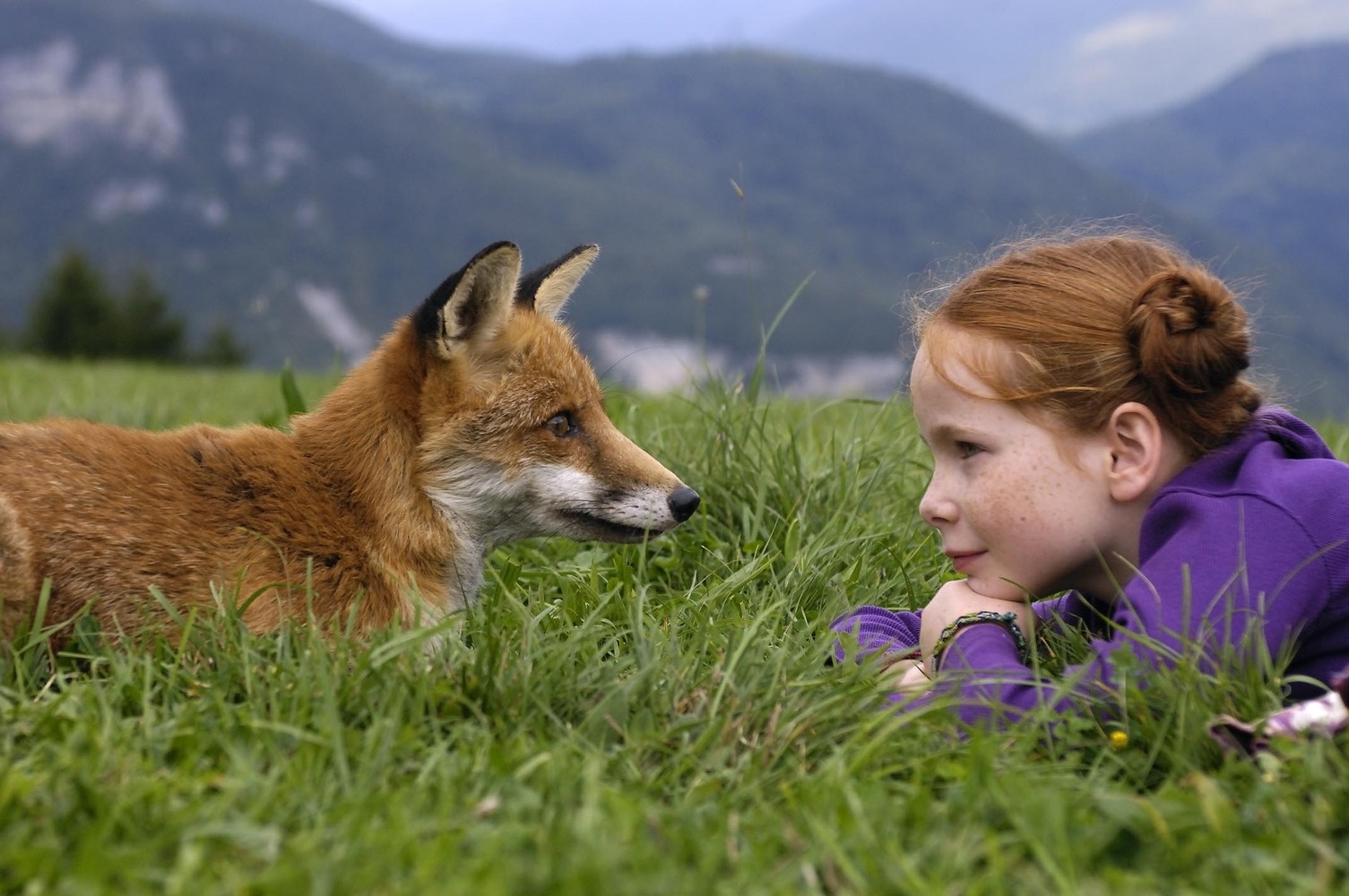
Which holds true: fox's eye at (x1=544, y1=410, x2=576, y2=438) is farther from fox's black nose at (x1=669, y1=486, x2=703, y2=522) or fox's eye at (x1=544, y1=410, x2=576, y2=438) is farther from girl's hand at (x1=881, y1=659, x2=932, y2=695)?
girl's hand at (x1=881, y1=659, x2=932, y2=695)

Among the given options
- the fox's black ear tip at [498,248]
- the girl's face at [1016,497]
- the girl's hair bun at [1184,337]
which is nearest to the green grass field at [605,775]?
the girl's face at [1016,497]

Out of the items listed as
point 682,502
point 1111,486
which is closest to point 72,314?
point 682,502

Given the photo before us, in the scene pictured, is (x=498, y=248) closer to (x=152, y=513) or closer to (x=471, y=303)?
(x=471, y=303)

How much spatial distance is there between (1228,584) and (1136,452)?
57 cm

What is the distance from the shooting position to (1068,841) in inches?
102

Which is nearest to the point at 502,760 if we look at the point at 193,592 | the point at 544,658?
the point at 544,658

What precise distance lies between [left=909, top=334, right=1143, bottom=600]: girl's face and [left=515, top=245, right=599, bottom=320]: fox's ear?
6.35 feet

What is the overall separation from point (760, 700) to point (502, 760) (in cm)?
76

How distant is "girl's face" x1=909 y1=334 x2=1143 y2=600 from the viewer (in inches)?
143

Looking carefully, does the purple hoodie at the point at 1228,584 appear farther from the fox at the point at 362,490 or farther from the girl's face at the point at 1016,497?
the fox at the point at 362,490

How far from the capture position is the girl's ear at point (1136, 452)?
11.7 feet

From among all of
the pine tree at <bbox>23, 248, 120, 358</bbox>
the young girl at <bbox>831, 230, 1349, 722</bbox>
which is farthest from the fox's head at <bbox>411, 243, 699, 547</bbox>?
the pine tree at <bbox>23, 248, 120, 358</bbox>

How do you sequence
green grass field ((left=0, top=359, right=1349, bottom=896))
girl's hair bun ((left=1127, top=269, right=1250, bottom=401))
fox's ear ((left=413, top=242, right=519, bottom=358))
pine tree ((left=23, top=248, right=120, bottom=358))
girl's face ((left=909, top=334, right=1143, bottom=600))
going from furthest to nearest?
pine tree ((left=23, top=248, right=120, bottom=358))
fox's ear ((left=413, top=242, right=519, bottom=358))
girl's face ((left=909, top=334, right=1143, bottom=600))
girl's hair bun ((left=1127, top=269, right=1250, bottom=401))
green grass field ((left=0, top=359, right=1349, bottom=896))

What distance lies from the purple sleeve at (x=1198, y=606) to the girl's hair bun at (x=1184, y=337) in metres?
0.38
